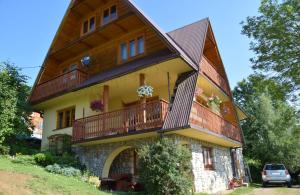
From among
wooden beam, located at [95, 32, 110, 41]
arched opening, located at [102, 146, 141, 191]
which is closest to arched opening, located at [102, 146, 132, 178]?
arched opening, located at [102, 146, 141, 191]

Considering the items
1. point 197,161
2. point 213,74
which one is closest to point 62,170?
point 197,161

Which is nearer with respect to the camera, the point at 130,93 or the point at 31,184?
the point at 31,184

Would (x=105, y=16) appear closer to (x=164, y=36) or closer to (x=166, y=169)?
(x=164, y=36)

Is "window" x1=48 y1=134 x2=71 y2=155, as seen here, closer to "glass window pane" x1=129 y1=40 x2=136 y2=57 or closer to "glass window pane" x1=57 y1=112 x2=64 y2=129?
"glass window pane" x1=57 y1=112 x2=64 y2=129

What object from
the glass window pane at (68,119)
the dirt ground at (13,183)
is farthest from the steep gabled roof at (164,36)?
the glass window pane at (68,119)

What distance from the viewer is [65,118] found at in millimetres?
19469

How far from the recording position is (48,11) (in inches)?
530

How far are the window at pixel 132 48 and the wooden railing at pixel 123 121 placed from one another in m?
3.78

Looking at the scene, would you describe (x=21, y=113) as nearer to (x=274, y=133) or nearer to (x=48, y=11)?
(x=48, y=11)

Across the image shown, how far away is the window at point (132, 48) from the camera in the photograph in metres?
16.2

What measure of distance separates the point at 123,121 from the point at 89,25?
8.86m

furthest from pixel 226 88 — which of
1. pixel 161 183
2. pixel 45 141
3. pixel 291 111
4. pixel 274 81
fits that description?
pixel 45 141

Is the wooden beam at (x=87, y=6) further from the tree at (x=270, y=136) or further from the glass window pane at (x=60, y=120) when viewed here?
the tree at (x=270, y=136)

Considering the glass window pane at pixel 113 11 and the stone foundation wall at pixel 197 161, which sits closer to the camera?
the stone foundation wall at pixel 197 161
